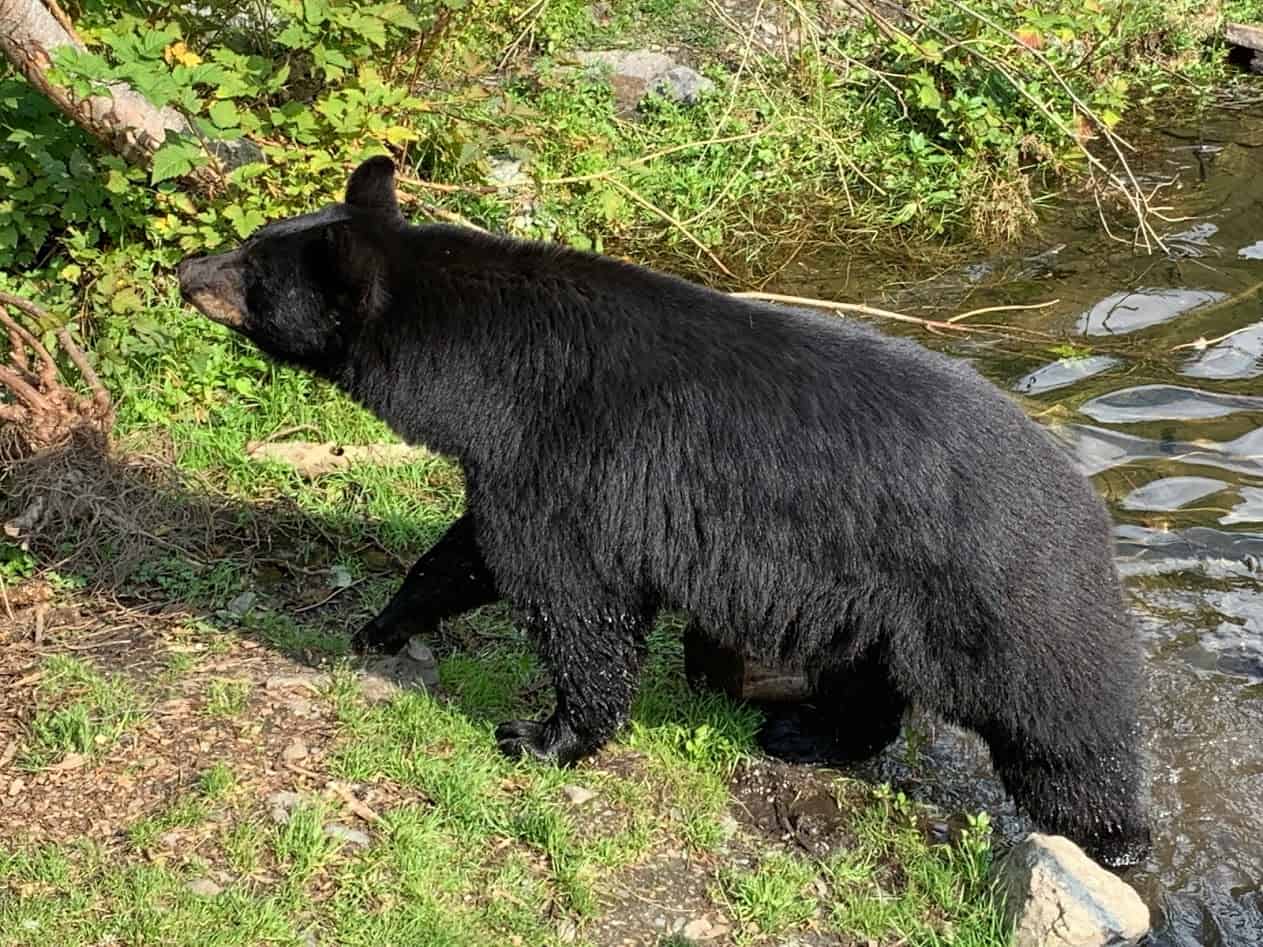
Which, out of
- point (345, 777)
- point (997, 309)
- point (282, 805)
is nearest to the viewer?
point (282, 805)

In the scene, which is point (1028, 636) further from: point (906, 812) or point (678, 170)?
point (678, 170)

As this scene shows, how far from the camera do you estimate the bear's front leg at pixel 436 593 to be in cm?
547

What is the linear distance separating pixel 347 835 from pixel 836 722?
1.90 meters

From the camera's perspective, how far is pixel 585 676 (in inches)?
199

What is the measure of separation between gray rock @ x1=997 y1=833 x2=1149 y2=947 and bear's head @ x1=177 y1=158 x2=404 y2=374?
2.84 metres

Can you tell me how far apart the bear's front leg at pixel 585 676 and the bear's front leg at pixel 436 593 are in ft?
1.77

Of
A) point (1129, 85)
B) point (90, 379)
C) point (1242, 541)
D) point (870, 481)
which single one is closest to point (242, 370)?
point (90, 379)

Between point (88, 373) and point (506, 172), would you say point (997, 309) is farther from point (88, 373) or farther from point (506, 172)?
point (88, 373)

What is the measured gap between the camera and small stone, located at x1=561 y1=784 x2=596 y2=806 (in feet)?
16.7

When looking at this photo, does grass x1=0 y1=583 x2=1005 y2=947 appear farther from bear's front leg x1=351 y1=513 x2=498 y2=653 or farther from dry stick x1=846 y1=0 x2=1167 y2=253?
dry stick x1=846 y1=0 x2=1167 y2=253

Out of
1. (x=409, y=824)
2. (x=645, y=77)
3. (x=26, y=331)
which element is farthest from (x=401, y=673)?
(x=645, y=77)

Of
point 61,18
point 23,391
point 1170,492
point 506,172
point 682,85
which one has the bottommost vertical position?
point 1170,492

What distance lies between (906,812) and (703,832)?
0.77 meters

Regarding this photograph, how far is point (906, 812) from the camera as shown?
5180 mm
